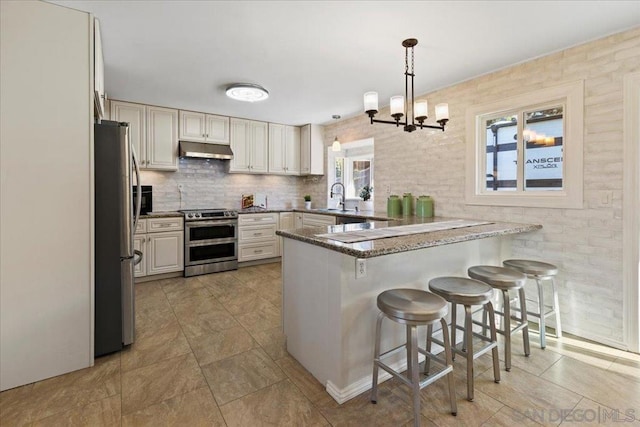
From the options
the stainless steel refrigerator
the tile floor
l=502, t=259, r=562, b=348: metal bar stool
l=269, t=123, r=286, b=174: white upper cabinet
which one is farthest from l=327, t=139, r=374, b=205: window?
the stainless steel refrigerator

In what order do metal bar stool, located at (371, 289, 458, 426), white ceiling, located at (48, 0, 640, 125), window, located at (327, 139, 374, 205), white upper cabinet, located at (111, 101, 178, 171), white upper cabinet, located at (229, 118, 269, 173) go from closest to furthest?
metal bar stool, located at (371, 289, 458, 426) → white ceiling, located at (48, 0, 640, 125) → white upper cabinet, located at (111, 101, 178, 171) → white upper cabinet, located at (229, 118, 269, 173) → window, located at (327, 139, 374, 205)

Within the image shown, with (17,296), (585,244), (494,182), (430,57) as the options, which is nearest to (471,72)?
(430,57)

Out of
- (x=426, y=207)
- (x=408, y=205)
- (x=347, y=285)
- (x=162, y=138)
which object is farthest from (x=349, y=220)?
(x=162, y=138)

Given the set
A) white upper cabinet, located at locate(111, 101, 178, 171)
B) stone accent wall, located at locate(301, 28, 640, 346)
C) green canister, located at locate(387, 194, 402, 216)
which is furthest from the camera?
white upper cabinet, located at locate(111, 101, 178, 171)

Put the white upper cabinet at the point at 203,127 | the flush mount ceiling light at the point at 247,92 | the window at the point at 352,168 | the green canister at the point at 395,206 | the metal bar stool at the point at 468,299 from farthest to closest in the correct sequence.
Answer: the window at the point at 352,168 < the white upper cabinet at the point at 203,127 < the green canister at the point at 395,206 < the flush mount ceiling light at the point at 247,92 < the metal bar stool at the point at 468,299

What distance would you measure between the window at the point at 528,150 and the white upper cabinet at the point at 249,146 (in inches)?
128

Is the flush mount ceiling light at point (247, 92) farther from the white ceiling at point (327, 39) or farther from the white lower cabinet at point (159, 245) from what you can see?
the white lower cabinet at point (159, 245)

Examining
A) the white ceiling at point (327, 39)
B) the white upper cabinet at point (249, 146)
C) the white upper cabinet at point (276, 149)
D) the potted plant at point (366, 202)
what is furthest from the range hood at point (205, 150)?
the potted plant at point (366, 202)

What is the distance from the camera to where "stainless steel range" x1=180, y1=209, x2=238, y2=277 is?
427 centimetres

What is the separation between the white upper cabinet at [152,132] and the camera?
4.07 m

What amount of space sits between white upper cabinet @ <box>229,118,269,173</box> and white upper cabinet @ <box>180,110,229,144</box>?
0.48 feet

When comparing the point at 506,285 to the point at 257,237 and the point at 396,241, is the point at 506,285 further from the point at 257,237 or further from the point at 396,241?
the point at 257,237

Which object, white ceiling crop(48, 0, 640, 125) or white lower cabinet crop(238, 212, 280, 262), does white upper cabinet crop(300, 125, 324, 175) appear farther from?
white ceiling crop(48, 0, 640, 125)

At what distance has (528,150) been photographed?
2.90 metres
